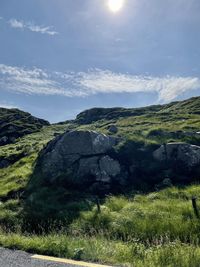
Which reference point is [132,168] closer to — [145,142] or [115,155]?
[115,155]

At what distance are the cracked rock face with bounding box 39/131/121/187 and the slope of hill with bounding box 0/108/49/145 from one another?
75352mm

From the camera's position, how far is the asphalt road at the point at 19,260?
911 centimetres

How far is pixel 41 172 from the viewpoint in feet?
74.2

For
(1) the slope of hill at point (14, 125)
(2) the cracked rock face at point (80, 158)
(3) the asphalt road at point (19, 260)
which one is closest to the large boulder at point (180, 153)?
(2) the cracked rock face at point (80, 158)

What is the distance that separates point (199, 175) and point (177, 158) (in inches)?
70.6

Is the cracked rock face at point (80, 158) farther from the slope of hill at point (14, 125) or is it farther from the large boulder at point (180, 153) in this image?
the slope of hill at point (14, 125)

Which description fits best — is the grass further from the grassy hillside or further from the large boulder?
the large boulder

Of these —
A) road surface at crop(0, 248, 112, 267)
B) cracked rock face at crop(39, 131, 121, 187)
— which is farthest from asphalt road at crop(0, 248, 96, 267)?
cracked rock face at crop(39, 131, 121, 187)

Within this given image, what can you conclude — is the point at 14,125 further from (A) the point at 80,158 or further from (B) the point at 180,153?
(B) the point at 180,153

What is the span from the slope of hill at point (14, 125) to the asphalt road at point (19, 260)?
3468 inches

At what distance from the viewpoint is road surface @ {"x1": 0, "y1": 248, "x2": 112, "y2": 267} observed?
359 inches

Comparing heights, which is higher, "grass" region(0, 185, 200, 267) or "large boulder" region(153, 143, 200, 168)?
"large boulder" region(153, 143, 200, 168)

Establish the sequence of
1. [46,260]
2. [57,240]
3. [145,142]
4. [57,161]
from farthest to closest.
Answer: [145,142] < [57,161] < [57,240] < [46,260]

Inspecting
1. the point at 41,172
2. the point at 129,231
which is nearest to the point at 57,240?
the point at 129,231
